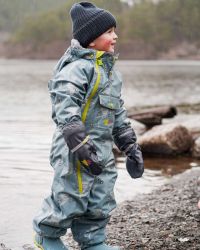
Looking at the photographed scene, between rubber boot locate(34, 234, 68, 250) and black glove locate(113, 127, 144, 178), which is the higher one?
black glove locate(113, 127, 144, 178)

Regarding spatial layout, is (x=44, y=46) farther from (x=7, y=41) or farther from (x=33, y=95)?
(x=33, y=95)

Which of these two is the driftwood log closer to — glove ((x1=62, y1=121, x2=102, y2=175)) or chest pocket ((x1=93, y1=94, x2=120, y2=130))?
chest pocket ((x1=93, y1=94, x2=120, y2=130))

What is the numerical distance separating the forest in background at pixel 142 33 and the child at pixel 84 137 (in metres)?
136

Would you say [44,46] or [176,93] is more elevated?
[176,93]

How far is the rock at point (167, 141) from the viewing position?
13508 millimetres

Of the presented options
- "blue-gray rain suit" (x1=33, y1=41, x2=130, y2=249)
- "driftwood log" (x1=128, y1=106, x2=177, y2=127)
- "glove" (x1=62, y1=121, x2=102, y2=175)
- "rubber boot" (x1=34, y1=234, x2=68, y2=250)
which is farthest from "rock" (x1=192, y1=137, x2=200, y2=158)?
"glove" (x1=62, y1=121, x2=102, y2=175)

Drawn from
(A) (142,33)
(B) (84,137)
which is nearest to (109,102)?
(B) (84,137)

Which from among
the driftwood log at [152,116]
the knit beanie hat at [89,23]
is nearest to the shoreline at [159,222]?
the knit beanie hat at [89,23]

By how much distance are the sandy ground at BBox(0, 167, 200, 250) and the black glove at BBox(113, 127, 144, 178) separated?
4.04ft

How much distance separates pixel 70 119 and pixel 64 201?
2.14 feet

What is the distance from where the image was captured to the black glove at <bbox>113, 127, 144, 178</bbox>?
4801mm

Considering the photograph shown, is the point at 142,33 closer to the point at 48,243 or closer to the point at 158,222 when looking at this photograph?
the point at 158,222

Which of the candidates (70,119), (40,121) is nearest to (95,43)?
(70,119)

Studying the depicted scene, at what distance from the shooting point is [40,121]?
70.9 feet
